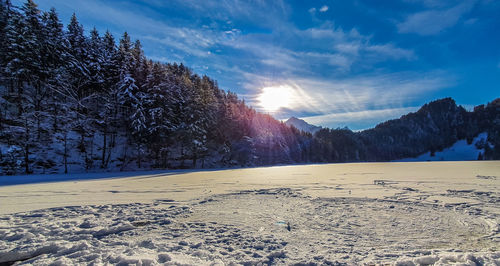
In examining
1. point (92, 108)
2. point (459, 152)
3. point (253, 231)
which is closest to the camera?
point (253, 231)

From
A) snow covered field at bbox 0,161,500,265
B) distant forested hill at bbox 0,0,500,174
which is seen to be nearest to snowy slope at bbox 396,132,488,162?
distant forested hill at bbox 0,0,500,174

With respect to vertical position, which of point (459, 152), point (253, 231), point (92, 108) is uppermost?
point (92, 108)

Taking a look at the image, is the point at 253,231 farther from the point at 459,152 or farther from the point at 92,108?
the point at 459,152

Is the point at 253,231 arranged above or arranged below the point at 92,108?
below

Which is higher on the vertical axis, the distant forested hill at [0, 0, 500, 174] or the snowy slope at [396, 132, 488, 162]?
the distant forested hill at [0, 0, 500, 174]

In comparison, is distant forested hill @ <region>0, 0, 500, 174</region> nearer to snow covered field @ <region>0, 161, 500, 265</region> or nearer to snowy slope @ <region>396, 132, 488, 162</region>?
snow covered field @ <region>0, 161, 500, 265</region>

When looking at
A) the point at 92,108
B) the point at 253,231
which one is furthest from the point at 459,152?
the point at 92,108

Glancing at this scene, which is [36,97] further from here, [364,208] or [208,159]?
[364,208]

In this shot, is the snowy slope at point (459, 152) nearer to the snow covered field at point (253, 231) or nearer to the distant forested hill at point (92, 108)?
the distant forested hill at point (92, 108)

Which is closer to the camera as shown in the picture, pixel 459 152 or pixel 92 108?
pixel 92 108

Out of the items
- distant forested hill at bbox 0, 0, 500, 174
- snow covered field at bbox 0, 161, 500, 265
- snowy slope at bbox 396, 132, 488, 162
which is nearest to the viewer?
snow covered field at bbox 0, 161, 500, 265

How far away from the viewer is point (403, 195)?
706 cm

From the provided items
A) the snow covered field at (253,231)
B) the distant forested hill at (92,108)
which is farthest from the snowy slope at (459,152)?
the snow covered field at (253,231)

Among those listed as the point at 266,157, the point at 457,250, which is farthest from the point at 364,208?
the point at 266,157
